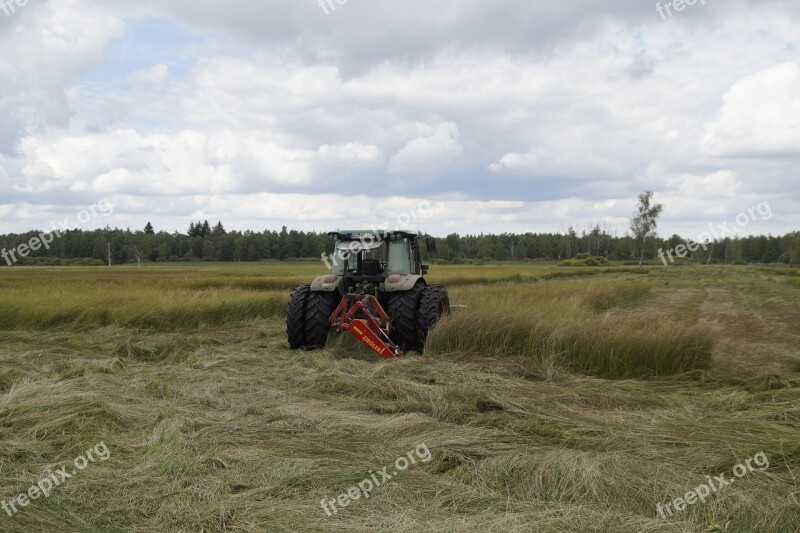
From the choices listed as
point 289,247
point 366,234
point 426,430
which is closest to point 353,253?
point 366,234

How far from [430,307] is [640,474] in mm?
5152

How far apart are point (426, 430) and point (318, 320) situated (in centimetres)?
451

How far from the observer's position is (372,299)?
8.84 metres

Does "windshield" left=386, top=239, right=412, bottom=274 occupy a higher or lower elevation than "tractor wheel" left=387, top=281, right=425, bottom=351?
higher

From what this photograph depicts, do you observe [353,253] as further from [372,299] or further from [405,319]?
[405,319]

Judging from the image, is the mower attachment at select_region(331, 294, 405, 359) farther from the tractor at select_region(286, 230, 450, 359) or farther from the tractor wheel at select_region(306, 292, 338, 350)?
the tractor wheel at select_region(306, 292, 338, 350)

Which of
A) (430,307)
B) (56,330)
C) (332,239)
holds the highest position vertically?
(332,239)

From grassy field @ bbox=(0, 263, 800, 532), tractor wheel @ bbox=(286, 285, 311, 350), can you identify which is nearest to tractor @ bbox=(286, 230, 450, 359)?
tractor wheel @ bbox=(286, 285, 311, 350)

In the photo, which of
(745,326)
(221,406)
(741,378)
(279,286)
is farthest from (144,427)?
(279,286)

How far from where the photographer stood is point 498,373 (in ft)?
23.9

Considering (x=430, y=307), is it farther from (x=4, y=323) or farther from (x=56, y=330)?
(x=4, y=323)

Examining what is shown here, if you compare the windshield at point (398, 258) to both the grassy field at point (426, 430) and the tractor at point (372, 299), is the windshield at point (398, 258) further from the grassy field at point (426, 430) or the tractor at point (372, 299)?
the grassy field at point (426, 430)

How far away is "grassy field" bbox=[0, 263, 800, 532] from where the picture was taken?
11.4 feet

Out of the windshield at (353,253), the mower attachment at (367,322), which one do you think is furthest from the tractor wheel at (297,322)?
the windshield at (353,253)
